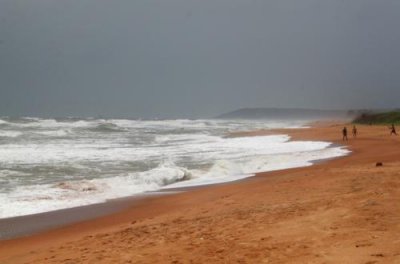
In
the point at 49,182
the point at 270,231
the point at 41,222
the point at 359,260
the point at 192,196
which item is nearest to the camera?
the point at 359,260

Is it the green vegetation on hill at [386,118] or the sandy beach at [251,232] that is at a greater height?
the sandy beach at [251,232]

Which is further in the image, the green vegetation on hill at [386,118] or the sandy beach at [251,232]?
the green vegetation on hill at [386,118]

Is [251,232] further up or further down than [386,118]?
further up

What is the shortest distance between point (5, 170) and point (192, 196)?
28.2ft

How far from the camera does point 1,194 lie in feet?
44.0

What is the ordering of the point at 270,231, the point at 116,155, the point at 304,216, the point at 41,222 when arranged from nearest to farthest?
1. the point at 270,231
2. the point at 304,216
3. the point at 41,222
4. the point at 116,155

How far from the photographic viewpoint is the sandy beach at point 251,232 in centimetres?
603

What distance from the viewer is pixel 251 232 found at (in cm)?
726

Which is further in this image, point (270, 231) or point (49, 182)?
point (49, 182)

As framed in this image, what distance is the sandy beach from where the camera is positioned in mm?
6027

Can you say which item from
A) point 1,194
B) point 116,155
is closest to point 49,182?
point 1,194

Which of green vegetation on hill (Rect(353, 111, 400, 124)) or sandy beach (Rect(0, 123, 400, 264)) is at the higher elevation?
sandy beach (Rect(0, 123, 400, 264))

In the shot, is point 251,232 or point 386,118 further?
point 386,118

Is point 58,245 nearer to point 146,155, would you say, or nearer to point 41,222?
point 41,222
